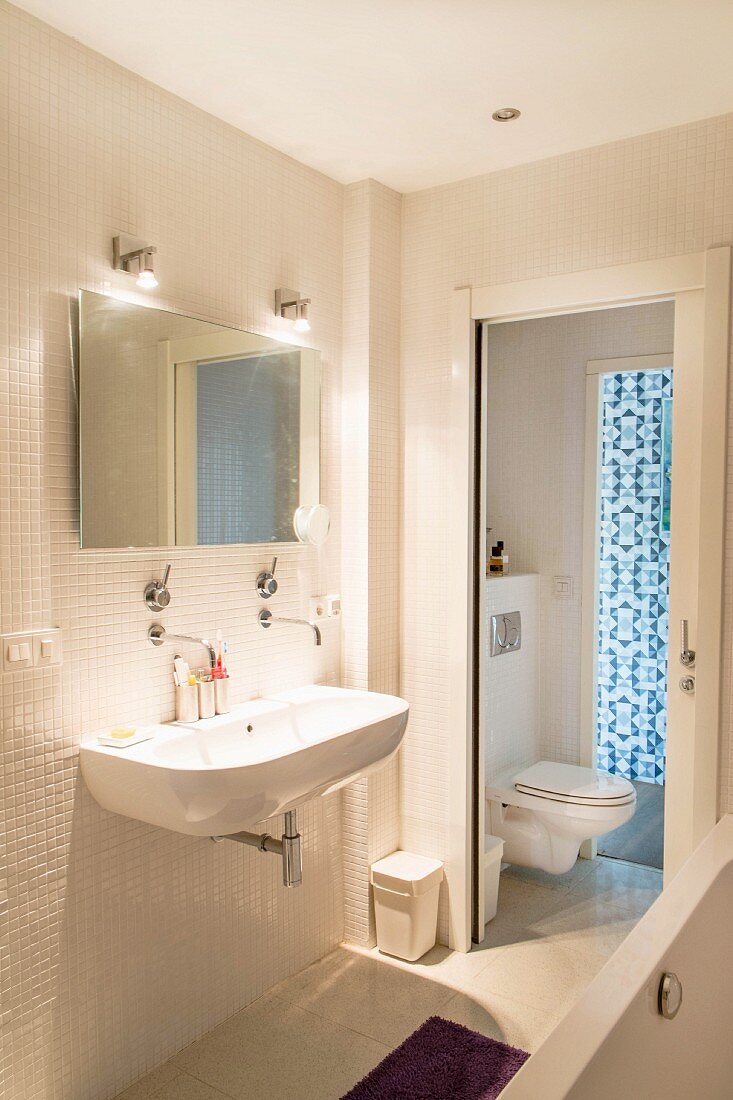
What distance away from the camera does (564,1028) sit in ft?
4.59

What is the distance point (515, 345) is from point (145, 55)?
179 centimetres

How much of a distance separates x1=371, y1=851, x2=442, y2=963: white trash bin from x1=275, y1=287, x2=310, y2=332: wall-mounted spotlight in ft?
5.92

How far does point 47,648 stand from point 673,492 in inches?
69.2

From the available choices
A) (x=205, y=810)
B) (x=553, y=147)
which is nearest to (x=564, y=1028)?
(x=205, y=810)

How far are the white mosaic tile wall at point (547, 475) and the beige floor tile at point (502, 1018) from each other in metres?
1.06

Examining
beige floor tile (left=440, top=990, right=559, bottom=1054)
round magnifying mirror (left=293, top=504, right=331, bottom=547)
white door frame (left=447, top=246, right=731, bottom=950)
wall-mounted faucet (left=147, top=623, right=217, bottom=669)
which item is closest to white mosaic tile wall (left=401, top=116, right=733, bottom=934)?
white door frame (left=447, top=246, right=731, bottom=950)

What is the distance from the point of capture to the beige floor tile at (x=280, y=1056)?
2178 mm

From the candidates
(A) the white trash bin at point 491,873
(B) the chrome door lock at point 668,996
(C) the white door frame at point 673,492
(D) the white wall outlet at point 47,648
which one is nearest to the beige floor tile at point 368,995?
(C) the white door frame at point 673,492

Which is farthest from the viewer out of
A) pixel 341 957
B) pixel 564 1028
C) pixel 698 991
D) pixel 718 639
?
pixel 341 957

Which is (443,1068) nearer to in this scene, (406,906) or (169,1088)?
(406,906)

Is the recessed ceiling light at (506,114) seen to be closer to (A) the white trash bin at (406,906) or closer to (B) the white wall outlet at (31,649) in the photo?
(B) the white wall outlet at (31,649)

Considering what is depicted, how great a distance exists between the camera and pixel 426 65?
2.10m

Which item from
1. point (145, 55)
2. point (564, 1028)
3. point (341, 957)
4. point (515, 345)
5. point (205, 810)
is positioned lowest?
point (341, 957)

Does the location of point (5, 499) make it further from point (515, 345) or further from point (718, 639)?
point (515, 345)
